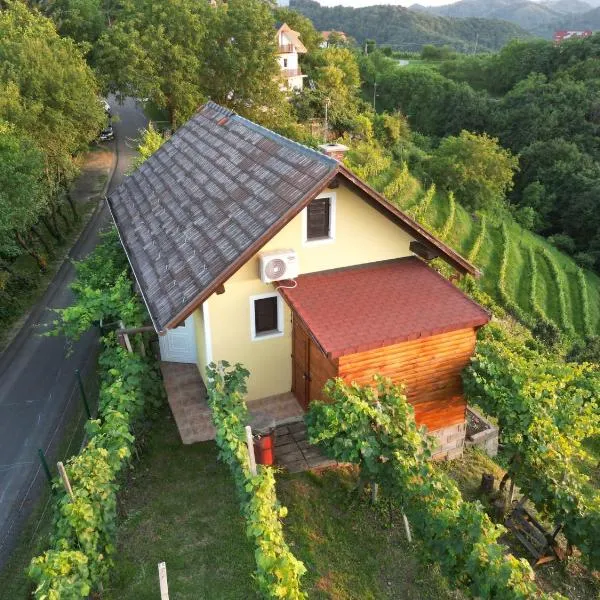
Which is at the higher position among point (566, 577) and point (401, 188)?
point (401, 188)

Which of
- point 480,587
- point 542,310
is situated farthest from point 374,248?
point 542,310

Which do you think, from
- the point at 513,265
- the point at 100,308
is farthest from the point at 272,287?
the point at 513,265

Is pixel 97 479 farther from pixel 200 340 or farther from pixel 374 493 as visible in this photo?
pixel 374 493

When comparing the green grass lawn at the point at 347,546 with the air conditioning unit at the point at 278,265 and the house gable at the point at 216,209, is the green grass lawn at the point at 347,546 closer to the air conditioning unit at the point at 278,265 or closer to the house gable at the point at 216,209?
the air conditioning unit at the point at 278,265

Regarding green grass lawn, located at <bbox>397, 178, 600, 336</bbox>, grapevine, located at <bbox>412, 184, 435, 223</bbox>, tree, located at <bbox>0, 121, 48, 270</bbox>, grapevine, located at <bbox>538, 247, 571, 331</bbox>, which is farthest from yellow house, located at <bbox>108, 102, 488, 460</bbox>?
grapevine, located at <bbox>538, 247, 571, 331</bbox>

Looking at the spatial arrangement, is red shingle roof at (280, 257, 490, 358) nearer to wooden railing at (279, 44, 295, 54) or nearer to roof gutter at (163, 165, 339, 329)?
roof gutter at (163, 165, 339, 329)

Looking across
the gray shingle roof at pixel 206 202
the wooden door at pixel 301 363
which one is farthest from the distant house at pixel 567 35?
the wooden door at pixel 301 363

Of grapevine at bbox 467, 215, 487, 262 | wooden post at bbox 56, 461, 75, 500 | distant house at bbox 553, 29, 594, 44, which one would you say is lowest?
grapevine at bbox 467, 215, 487, 262
